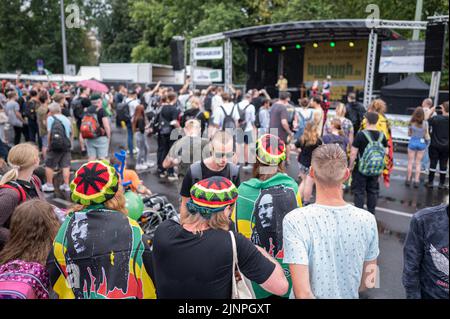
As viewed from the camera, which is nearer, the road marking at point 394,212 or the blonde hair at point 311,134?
the blonde hair at point 311,134

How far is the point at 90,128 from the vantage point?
748 centimetres

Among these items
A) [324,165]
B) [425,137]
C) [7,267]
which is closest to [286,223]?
[324,165]

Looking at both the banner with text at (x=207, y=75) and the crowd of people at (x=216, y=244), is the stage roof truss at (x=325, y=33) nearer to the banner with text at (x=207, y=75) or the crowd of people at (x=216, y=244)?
the banner with text at (x=207, y=75)

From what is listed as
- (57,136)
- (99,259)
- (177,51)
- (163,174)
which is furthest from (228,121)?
(177,51)

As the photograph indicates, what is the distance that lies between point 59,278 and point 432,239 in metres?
2.05

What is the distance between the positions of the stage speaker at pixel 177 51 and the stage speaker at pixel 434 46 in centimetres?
958

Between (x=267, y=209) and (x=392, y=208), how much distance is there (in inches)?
195

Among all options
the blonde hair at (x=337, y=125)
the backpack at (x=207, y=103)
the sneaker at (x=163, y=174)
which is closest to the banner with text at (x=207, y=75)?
the backpack at (x=207, y=103)

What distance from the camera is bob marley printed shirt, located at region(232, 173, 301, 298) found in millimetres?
2797

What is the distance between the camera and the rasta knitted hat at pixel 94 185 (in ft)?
7.52

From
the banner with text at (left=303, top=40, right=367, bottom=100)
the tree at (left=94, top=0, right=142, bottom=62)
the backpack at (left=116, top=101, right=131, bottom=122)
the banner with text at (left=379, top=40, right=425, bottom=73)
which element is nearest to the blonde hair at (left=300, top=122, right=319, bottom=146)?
the backpack at (left=116, top=101, right=131, bottom=122)

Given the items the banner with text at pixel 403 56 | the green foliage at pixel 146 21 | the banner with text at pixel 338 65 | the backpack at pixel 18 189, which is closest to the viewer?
the backpack at pixel 18 189
